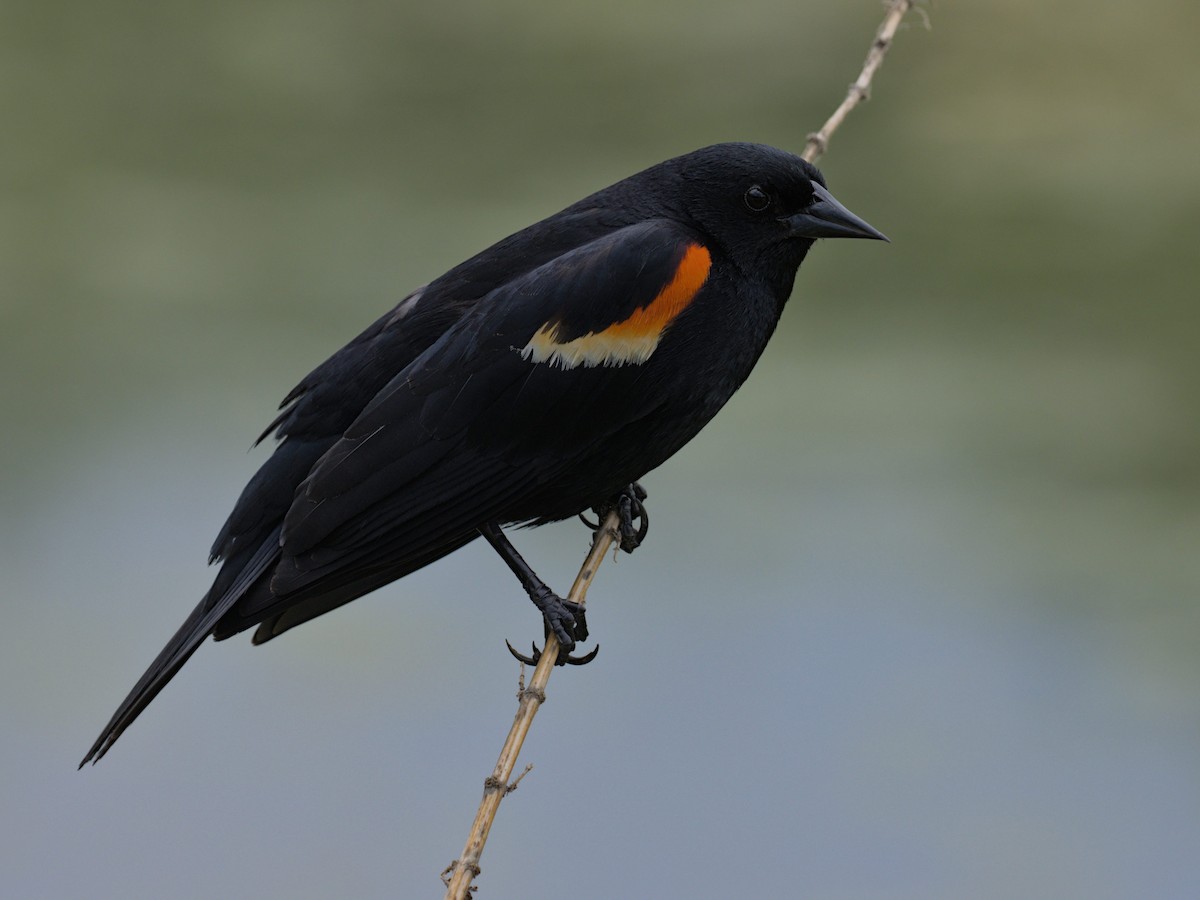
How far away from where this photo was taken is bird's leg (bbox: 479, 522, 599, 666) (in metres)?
2.56

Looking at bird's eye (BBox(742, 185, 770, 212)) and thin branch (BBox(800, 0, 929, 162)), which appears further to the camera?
thin branch (BBox(800, 0, 929, 162))

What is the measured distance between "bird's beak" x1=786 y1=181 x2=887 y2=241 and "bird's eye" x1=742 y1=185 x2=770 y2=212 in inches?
1.9

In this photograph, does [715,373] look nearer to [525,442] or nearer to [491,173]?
[525,442]

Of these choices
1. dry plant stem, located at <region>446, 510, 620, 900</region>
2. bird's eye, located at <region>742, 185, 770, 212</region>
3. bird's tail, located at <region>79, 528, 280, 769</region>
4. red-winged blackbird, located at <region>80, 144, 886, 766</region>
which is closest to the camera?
dry plant stem, located at <region>446, 510, 620, 900</region>

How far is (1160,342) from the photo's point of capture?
516 cm

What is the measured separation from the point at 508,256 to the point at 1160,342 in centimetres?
327

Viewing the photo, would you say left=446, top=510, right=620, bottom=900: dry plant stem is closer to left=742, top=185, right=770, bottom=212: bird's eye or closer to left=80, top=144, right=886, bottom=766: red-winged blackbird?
left=80, top=144, right=886, bottom=766: red-winged blackbird

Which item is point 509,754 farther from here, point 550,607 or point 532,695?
point 550,607

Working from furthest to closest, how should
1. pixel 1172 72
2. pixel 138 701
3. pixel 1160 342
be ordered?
pixel 1172 72 → pixel 1160 342 → pixel 138 701

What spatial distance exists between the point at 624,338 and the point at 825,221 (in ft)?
1.32

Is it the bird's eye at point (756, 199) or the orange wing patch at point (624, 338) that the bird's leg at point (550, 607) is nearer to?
the orange wing patch at point (624, 338)

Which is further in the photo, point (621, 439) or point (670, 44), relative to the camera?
point (670, 44)

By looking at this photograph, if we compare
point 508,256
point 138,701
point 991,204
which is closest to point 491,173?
point 991,204

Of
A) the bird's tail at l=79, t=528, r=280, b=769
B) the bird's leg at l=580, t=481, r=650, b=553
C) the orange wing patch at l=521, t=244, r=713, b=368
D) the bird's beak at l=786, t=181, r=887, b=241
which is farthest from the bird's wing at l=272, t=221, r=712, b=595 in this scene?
the bird's leg at l=580, t=481, r=650, b=553
